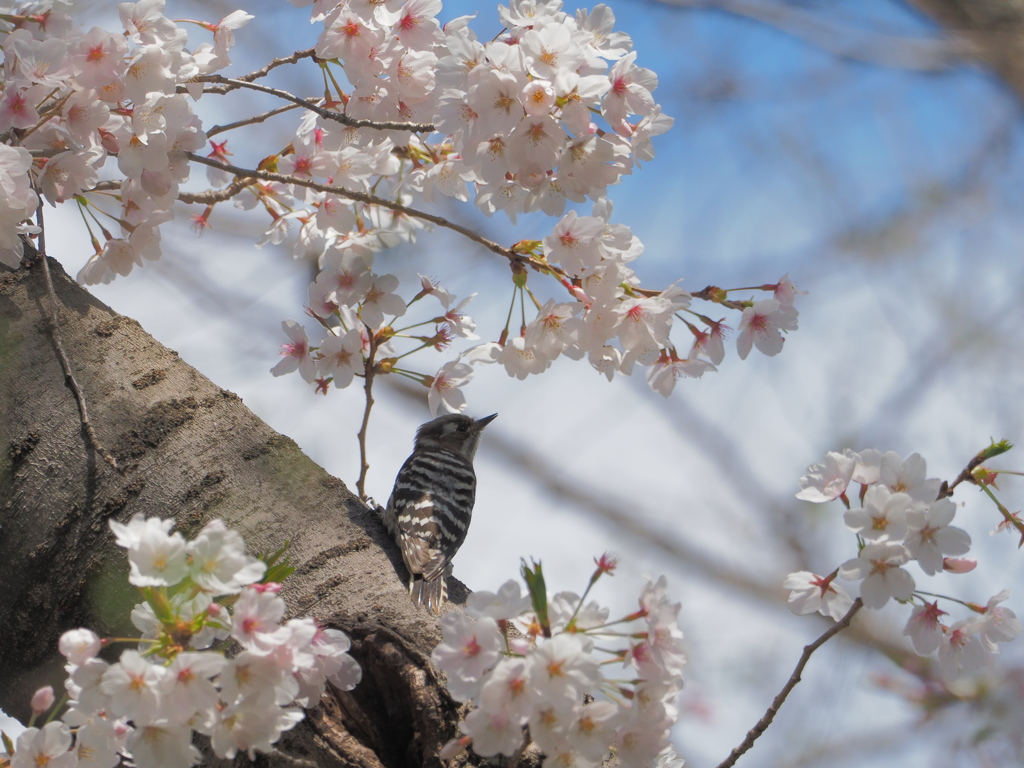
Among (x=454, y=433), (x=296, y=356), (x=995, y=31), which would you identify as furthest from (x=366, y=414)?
(x=995, y=31)

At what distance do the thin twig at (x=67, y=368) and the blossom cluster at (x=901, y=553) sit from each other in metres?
1.43

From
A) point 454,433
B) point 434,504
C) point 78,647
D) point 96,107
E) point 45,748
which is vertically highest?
point 454,433

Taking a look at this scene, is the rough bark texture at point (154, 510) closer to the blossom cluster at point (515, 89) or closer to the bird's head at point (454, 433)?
the blossom cluster at point (515, 89)

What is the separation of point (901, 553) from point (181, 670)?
42.7 inches

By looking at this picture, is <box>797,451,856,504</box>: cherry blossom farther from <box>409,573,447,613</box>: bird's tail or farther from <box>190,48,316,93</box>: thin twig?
<box>190,48,316,93</box>: thin twig

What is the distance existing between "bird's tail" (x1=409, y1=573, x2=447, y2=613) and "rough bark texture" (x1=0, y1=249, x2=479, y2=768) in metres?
0.07

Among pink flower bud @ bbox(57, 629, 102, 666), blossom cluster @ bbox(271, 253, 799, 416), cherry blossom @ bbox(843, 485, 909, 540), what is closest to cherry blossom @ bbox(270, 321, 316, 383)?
blossom cluster @ bbox(271, 253, 799, 416)

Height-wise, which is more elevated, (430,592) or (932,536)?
(932,536)

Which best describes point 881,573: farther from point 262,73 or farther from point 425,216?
point 262,73

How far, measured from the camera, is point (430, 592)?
213 centimetres

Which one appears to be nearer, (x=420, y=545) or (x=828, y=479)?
(x=828, y=479)

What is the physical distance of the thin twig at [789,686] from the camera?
4.70 ft

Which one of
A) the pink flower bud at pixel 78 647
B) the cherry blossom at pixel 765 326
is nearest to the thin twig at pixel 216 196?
the cherry blossom at pixel 765 326

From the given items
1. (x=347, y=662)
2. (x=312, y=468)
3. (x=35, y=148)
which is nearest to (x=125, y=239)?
(x=35, y=148)
